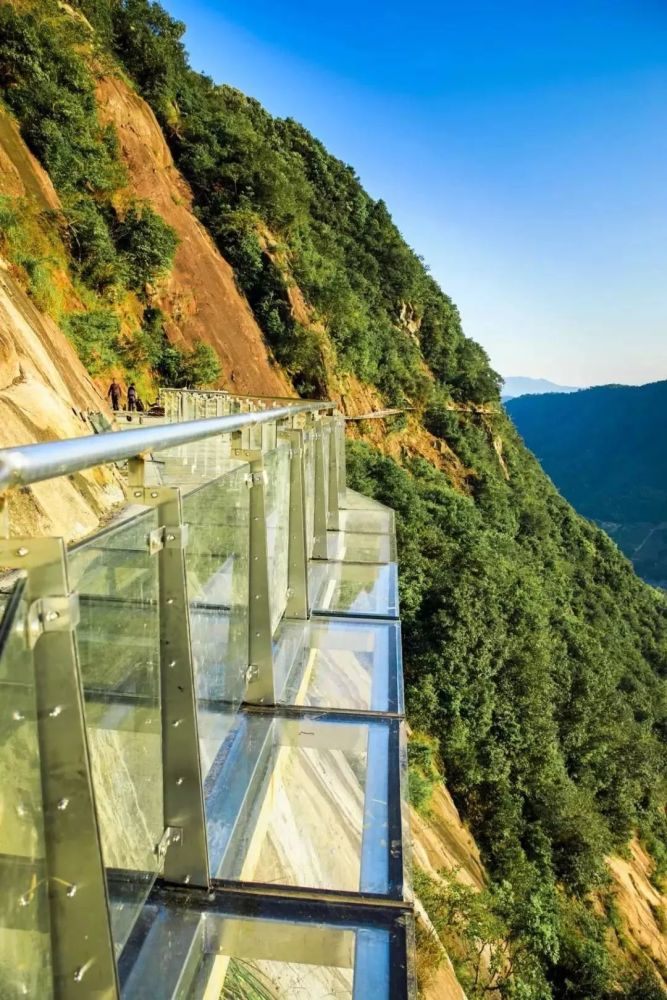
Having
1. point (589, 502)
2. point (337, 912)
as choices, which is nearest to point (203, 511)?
point (337, 912)

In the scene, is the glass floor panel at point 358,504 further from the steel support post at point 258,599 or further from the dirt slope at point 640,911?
the dirt slope at point 640,911

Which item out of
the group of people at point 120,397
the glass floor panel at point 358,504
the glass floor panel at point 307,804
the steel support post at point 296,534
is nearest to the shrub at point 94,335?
the group of people at point 120,397

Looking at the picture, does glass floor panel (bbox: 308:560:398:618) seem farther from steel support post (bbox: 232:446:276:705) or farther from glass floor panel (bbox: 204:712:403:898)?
glass floor panel (bbox: 204:712:403:898)

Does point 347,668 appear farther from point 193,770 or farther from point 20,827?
point 20,827

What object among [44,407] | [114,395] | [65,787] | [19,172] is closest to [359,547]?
[65,787]

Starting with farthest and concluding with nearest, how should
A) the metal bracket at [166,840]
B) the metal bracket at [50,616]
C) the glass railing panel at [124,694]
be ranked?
the metal bracket at [166,840] → the glass railing panel at [124,694] → the metal bracket at [50,616]

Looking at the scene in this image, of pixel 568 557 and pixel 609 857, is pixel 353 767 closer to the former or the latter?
pixel 609 857

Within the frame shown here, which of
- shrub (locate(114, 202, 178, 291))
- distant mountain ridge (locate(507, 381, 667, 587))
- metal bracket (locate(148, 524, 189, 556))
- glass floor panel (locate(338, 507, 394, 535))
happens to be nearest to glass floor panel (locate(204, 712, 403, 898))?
metal bracket (locate(148, 524, 189, 556))
